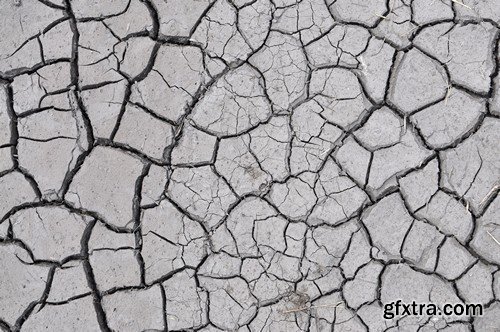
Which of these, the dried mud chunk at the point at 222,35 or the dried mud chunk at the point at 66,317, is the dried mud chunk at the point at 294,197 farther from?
the dried mud chunk at the point at 66,317

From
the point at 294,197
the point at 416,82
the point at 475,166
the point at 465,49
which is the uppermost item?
the point at 465,49

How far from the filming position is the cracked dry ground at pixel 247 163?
3.45 meters

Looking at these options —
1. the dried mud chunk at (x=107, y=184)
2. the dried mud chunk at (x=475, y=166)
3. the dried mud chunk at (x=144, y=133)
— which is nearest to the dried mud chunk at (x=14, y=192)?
the dried mud chunk at (x=107, y=184)

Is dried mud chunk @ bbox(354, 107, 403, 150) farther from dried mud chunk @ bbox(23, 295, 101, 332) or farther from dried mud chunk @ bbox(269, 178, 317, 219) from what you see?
dried mud chunk @ bbox(23, 295, 101, 332)

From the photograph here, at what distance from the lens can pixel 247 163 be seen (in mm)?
3572

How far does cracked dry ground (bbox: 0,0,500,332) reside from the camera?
3447mm

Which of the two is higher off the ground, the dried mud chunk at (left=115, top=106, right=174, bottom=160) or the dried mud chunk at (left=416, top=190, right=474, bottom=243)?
the dried mud chunk at (left=115, top=106, right=174, bottom=160)

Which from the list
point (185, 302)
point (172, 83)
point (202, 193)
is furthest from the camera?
point (172, 83)

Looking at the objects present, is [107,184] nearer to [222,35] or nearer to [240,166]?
[240,166]

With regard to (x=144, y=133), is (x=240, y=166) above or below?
below

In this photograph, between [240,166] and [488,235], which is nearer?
[488,235]

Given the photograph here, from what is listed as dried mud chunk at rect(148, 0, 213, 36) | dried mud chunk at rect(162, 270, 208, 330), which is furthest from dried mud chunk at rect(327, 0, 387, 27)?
dried mud chunk at rect(162, 270, 208, 330)

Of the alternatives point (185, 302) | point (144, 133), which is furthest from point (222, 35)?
point (185, 302)

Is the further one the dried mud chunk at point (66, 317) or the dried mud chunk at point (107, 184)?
the dried mud chunk at point (107, 184)
